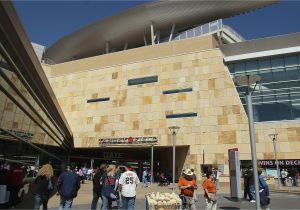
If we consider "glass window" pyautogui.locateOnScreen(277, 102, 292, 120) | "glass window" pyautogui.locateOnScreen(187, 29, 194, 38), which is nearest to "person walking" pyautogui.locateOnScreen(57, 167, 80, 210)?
"glass window" pyautogui.locateOnScreen(277, 102, 292, 120)

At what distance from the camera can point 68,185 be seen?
880 centimetres

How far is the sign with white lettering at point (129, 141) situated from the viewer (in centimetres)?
3747

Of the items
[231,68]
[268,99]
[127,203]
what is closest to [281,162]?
[268,99]

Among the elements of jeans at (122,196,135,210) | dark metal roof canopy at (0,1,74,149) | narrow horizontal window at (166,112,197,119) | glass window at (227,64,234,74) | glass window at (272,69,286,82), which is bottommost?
jeans at (122,196,135,210)

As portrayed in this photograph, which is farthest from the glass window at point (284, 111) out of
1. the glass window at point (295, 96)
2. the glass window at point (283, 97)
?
the glass window at point (295, 96)

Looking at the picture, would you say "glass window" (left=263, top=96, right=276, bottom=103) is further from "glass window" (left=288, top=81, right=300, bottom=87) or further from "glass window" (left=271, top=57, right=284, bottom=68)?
"glass window" (left=271, top=57, right=284, bottom=68)

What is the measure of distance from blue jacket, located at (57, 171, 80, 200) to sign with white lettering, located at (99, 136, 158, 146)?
2840 cm

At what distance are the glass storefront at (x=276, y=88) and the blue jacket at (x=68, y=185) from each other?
1067 inches

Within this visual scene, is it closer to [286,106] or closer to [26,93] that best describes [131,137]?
[286,106]

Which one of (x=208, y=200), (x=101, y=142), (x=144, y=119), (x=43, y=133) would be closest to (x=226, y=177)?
(x=144, y=119)

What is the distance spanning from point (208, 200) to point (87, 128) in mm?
33292

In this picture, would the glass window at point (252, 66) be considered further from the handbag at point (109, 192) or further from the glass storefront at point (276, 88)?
the handbag at point (109, 192)

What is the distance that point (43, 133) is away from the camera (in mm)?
18875

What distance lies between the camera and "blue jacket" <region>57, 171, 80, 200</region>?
8.76m
